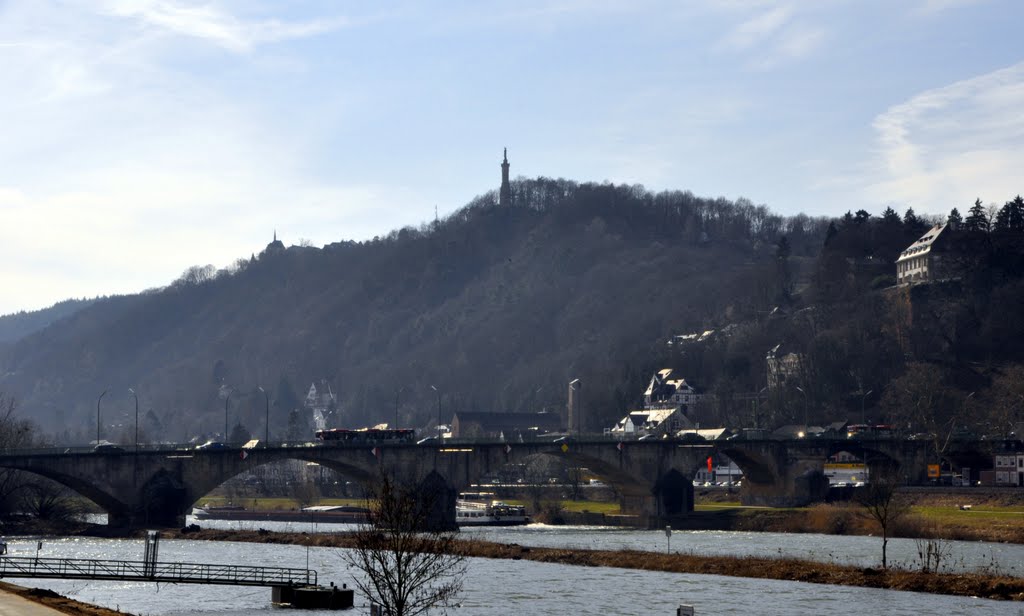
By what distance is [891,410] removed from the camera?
197 meters

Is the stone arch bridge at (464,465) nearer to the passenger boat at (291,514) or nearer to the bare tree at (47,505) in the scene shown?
the bare tree at (47,505)

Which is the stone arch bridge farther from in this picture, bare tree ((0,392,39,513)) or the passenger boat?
the passenger boat

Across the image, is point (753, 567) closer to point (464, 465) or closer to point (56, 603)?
point (56, 603)

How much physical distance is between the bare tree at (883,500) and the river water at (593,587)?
2613 millimetres

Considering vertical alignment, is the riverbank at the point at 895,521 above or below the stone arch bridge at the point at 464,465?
below

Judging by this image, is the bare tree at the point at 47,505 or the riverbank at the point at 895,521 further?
the bare tree at the point at 47,505

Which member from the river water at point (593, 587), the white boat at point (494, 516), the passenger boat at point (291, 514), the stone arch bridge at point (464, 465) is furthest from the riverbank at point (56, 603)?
the passenger boat at point (291, 514)

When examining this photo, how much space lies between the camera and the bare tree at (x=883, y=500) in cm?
10670

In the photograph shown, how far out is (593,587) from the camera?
84.9 meters

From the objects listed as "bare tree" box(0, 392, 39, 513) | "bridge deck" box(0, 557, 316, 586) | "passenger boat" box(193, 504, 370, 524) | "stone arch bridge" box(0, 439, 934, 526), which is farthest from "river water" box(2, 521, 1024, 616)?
"passenger boat" box(193, 504, 370, 524)

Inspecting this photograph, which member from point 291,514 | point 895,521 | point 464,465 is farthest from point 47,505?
point 895,521

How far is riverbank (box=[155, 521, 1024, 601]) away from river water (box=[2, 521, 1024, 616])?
169 cm

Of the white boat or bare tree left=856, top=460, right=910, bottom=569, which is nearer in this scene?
bare tree left=856, top=460, right=910, bottom=569

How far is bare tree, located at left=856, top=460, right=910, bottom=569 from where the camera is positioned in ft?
350
